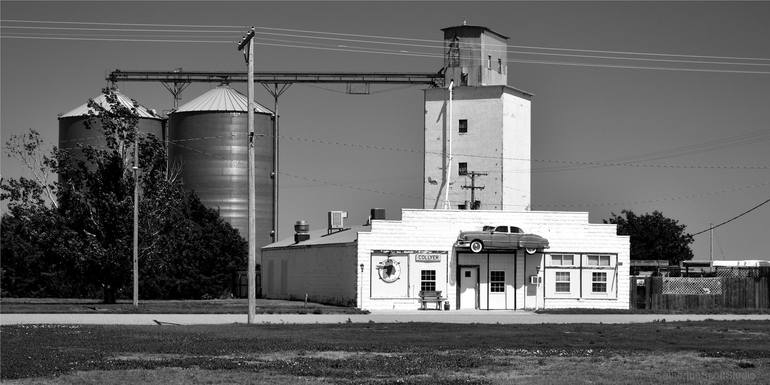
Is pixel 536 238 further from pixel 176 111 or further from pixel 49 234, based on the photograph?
pixel 176 111

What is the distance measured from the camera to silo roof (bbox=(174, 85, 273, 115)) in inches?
3391

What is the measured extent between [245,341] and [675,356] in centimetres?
1095

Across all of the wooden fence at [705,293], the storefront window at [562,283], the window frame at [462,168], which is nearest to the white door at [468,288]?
the storefront window at [562,283]

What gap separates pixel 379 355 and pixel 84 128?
208ft

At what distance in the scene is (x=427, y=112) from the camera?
250ft

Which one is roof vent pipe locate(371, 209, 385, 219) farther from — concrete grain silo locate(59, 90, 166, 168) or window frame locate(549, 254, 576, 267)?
concrete grain silo locate(59, 90, 166, 168)

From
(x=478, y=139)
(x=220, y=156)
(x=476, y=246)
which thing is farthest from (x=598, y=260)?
(x=220, y=156)

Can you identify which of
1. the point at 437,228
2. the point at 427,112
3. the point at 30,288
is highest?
the point at 427,112

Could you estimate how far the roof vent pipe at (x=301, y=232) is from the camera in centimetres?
7188

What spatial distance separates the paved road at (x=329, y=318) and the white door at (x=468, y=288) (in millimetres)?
3559

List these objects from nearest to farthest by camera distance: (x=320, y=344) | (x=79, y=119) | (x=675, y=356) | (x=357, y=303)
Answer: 1. (x=675, y=356)
2. (x=320, y=344)
3. (x=357, y=303)
4. (x=79, y=119)

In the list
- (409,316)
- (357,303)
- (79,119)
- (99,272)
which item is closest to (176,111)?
(79,119)

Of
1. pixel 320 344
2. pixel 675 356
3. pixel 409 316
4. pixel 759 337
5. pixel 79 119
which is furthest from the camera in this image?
pixel 79 119

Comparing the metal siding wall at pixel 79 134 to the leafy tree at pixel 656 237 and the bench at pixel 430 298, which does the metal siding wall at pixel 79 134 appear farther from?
the leafy tree at pixel 656 237
